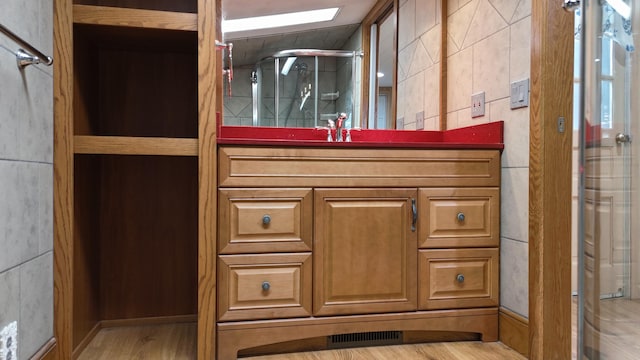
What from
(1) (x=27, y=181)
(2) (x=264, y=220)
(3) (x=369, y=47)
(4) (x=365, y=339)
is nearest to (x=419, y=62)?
(3) (x=369, y=47)

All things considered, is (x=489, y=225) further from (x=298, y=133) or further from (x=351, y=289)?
(x=298, y=133)

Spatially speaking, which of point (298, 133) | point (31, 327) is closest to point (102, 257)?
point (31, 327)

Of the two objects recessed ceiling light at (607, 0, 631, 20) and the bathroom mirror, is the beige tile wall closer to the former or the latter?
the bathroom mirror

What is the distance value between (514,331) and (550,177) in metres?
0.62

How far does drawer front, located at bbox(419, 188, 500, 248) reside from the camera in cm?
187

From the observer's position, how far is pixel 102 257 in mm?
2049

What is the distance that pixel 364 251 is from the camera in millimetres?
1816

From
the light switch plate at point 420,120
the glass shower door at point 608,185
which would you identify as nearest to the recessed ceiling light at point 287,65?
the light switch plate at point 420,120

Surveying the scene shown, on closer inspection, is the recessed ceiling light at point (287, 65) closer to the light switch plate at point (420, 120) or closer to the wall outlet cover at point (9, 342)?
the light switch plate at point (420, 120)

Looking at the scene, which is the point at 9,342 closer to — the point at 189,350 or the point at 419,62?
the point at 189,350

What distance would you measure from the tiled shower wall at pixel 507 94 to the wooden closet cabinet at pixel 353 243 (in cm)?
6

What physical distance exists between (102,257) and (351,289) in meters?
1.11

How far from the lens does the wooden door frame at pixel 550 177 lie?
1.69 meters

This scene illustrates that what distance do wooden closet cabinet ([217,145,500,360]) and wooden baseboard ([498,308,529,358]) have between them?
3cm
